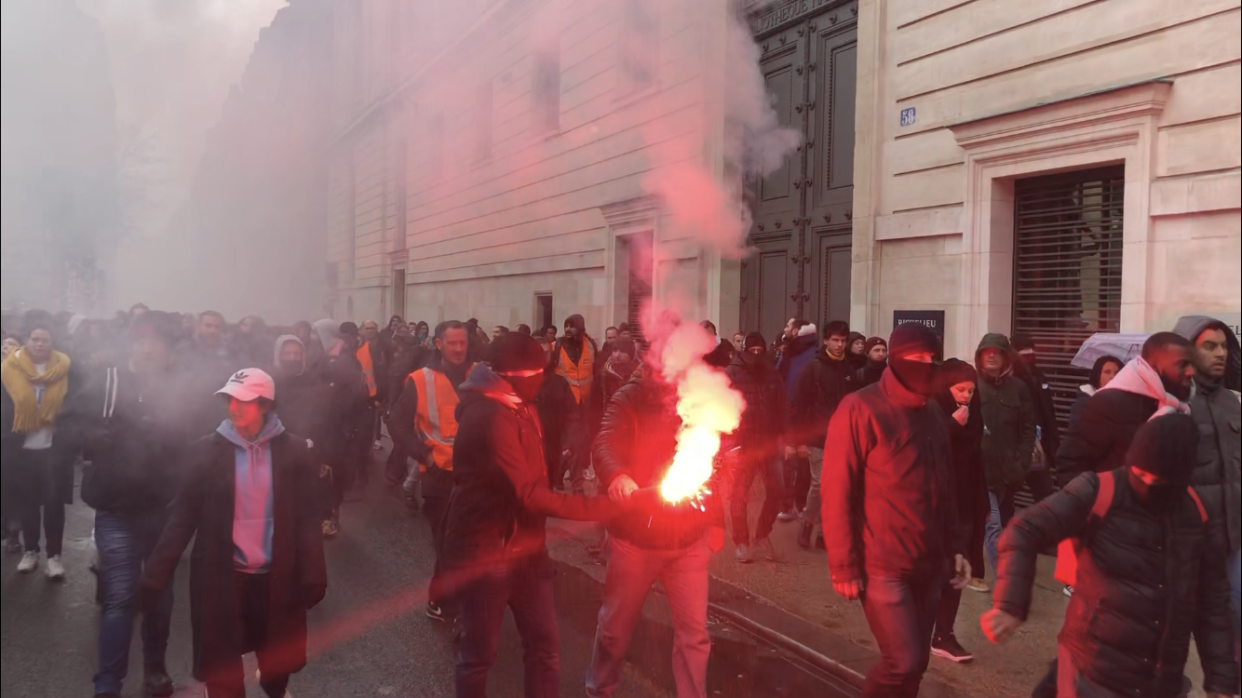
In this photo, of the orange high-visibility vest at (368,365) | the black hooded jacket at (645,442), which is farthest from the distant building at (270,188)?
the black hooded jacket at (645,442)

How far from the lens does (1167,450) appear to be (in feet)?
8.61

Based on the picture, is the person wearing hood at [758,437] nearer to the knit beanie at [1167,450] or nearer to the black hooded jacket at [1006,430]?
the black hooded jacket at [1006,430]

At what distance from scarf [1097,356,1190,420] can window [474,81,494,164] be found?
8.50m

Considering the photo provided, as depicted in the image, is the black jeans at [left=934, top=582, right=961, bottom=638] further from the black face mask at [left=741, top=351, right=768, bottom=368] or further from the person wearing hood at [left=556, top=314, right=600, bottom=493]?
the person wearing hood at [left=556, top=314, right=600, bottom=493]

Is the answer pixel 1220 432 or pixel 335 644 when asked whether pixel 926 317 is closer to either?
pixel 1220 432

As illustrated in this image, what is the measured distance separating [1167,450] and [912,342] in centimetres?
95

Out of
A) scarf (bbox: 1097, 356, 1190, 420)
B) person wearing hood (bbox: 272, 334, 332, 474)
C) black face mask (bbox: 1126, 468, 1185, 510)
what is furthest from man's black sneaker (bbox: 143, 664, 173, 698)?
scarf (bbox: 1097, 356, 1190, 420)

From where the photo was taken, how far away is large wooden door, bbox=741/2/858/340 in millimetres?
8961

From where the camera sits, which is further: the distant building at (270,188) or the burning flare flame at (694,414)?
the distant building at (270,188)

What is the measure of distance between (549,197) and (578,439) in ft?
16.5

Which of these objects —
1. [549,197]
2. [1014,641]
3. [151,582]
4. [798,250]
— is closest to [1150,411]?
[1014,641]

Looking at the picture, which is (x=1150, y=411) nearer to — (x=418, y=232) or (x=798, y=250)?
(x=798, y=250)

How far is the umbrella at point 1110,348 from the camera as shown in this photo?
463 cm

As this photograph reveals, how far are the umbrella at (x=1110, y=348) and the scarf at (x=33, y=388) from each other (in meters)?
5.15
